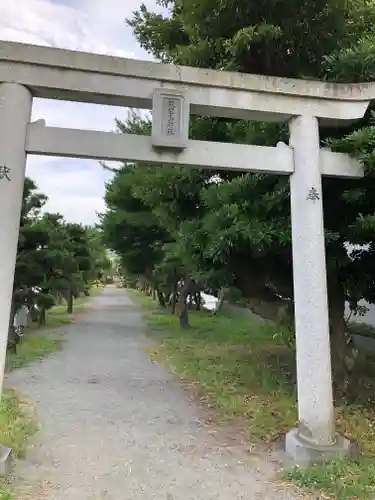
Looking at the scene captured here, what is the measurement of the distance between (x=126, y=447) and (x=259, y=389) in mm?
2886

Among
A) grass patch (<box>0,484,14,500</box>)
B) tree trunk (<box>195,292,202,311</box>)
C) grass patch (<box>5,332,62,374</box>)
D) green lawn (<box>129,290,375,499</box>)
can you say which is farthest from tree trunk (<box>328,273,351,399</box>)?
tree trunk (<box>195,292,202,311</box>)

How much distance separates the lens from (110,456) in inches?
163

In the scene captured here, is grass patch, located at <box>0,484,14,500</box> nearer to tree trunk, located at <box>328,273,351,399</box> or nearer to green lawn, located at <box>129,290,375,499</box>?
green lawn, located at <box>129,290,375,499</box>

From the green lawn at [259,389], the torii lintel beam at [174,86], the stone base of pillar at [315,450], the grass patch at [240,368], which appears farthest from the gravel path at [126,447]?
the torii lintel beam at [174,86]

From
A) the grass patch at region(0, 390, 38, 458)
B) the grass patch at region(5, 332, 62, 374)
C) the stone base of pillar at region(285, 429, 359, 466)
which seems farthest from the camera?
the grass patch at region(5, 332, 62, 374)

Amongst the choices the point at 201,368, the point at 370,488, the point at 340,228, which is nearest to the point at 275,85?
the point at 340,228

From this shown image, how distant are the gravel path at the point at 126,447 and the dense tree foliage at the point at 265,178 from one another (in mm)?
1913

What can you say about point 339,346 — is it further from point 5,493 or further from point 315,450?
point 5,493

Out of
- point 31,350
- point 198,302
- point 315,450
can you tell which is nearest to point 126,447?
point 315,450

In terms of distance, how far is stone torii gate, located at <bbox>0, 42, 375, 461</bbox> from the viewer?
3902 millimetres

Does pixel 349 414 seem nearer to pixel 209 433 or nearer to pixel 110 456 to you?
pixel 209 433

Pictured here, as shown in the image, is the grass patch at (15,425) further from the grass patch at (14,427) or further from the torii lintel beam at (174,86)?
the torii lintel beam at (174,86)

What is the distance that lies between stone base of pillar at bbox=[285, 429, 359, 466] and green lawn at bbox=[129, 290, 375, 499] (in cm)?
8

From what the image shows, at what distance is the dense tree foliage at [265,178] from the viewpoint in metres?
4.84
